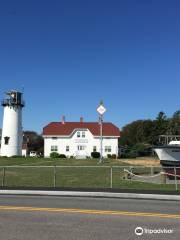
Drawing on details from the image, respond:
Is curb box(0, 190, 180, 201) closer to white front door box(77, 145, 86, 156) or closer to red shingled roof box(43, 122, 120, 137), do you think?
white front door box(77, 145, 86, 156)

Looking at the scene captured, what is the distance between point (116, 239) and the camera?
919 cm

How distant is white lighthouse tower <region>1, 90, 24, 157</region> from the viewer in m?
80.8

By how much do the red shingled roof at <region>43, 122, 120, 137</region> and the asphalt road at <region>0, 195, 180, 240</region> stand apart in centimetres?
7787

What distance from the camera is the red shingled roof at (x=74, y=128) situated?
93.9 meters

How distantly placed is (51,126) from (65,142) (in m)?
5.19

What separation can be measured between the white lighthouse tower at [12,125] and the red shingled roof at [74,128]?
11.8 m

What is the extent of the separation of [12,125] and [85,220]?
234ft

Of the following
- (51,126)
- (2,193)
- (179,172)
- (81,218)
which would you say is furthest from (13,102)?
(81,218)

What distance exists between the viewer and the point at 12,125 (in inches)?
3226

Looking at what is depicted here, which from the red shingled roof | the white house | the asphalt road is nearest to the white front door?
the white house

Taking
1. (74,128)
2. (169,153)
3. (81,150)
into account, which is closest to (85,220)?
(169,153)

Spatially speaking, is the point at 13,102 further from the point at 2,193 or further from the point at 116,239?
the point at 116,239

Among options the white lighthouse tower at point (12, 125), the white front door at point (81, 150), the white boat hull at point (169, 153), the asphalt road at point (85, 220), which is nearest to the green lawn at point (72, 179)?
the white boat hull at point (169, 153)

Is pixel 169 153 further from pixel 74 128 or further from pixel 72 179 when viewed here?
pixel 74 128
